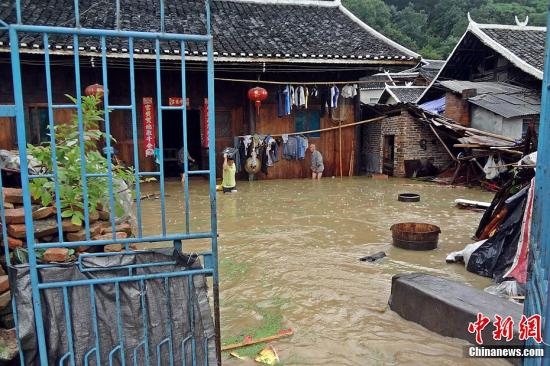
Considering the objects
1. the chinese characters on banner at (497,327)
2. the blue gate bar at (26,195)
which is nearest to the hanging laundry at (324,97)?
the chinese characters on banner at (497,327)

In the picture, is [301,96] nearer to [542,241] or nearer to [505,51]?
[505,51]

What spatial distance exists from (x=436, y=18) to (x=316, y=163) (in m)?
33.6

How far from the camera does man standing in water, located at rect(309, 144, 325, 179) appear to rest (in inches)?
553

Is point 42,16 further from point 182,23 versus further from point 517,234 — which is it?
point 517,234

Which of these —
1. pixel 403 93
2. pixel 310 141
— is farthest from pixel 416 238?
pixel 403 93

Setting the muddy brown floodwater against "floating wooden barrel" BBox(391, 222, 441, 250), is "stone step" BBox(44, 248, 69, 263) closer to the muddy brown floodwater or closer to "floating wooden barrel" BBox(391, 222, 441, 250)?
the muddy brown floodwater

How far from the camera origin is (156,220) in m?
8.17

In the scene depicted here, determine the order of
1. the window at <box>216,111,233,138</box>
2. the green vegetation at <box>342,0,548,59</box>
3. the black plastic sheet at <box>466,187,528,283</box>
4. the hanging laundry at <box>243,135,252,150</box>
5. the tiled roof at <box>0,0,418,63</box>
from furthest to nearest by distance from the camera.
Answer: the green vegetation at <box>342,0,548,59</box>
the window at <box>216,111,233,138</box>
the hanging laundry at <box>243,135,252,150</box>
the tiled roof at <box>0,0,418,63</box>
the black plastic sheet at <box>466,187,528,283</box>

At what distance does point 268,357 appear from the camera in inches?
127

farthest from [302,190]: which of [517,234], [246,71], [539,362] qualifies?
[539,362]

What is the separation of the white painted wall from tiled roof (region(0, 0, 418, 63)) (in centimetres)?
353

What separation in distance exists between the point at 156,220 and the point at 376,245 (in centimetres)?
427

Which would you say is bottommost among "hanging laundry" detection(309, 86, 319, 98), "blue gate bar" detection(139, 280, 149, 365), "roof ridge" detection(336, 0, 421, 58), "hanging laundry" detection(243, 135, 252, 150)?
"blue gate bar" detection(139, 280, 149, 365)

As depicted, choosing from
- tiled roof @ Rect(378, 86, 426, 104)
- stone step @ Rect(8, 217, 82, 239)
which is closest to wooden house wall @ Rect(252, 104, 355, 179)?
tiled roof @ Rect(378, 86, 426, 104)
